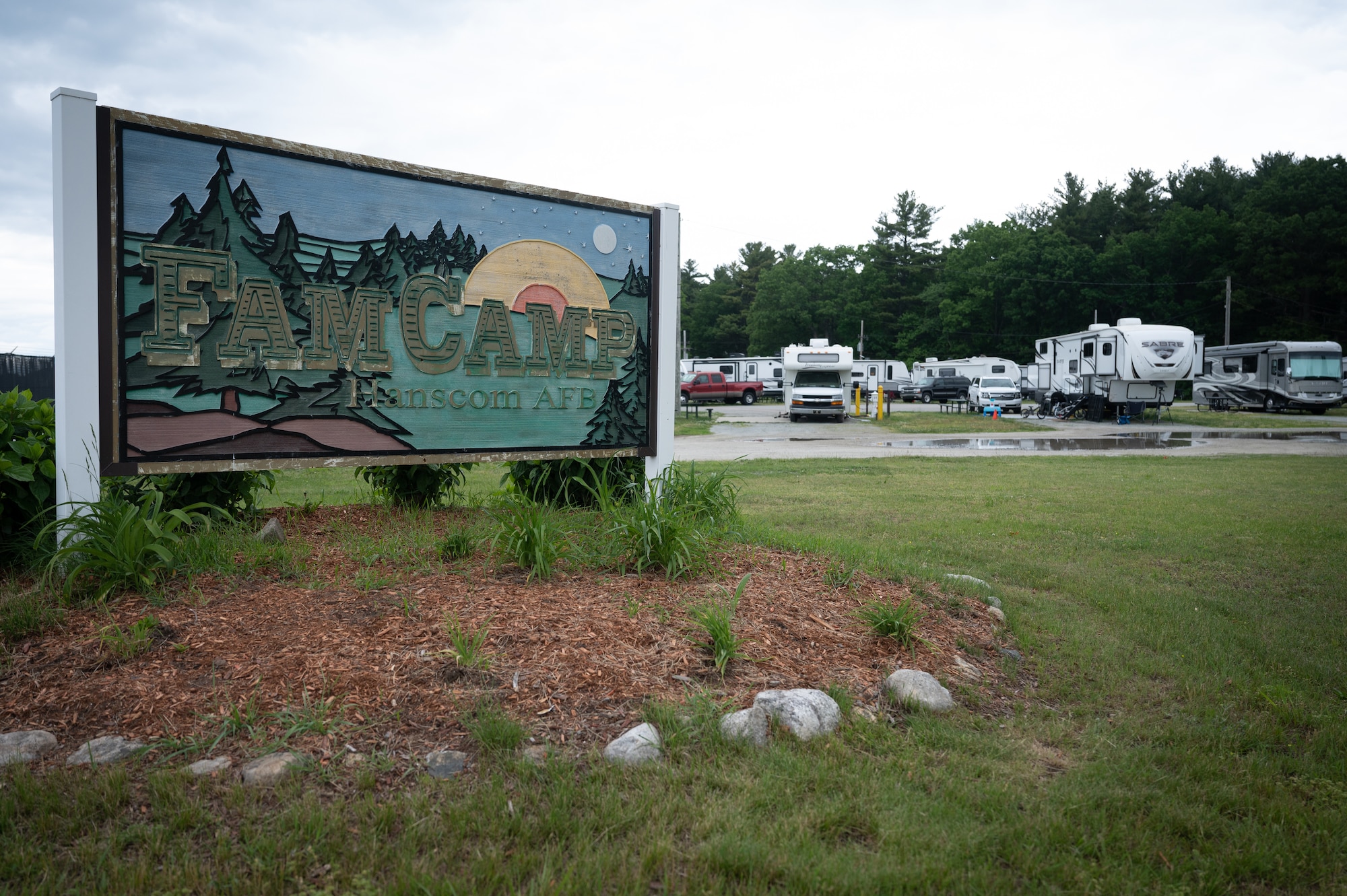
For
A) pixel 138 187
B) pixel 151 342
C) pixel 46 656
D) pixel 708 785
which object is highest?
pixel 138 187

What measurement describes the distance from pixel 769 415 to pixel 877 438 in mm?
12920

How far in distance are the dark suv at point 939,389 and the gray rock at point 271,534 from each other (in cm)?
3982

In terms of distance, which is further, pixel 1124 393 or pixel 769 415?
pixel 769 415

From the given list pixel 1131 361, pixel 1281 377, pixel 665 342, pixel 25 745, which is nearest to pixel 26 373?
pixel 665 342

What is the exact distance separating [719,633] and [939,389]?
145 ft

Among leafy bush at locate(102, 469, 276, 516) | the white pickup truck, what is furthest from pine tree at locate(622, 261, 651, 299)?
the white pickup truck

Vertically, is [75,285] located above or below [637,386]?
above

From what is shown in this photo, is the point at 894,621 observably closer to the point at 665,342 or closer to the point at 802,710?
the point at 802,710

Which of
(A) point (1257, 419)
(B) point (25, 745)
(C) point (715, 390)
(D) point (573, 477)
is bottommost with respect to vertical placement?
(B) point (25, 745)

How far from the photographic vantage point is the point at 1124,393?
27203mm

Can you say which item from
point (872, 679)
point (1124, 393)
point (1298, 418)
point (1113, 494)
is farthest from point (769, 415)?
point (872, 679)

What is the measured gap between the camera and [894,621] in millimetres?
4086

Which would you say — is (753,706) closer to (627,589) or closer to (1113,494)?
(627,589)

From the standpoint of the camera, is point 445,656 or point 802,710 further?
point 445,656
